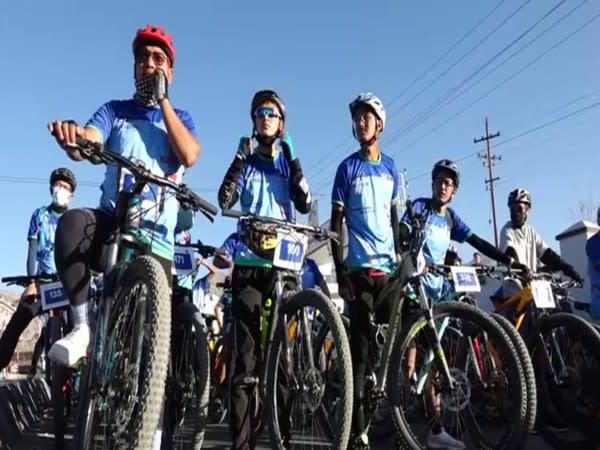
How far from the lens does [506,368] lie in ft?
10.4

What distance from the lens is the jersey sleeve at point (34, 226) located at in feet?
19.8

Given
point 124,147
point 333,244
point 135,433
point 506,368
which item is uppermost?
point 124,147

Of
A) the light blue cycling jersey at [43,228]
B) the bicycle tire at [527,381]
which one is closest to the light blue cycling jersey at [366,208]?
the bicycle tire at [527,381]

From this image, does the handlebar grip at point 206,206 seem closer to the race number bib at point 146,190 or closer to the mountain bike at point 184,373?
the race number bib at point 146,190

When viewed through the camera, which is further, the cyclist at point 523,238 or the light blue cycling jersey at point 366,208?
the cyclist at point 523,238

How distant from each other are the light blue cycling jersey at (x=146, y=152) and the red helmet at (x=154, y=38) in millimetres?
326

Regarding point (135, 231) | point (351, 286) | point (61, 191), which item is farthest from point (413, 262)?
point (61, 191)

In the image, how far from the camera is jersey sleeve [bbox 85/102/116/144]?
3.02 meters

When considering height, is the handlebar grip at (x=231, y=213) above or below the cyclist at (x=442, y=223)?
below

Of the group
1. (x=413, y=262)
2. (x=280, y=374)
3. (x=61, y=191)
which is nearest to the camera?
(x=280, y=374)

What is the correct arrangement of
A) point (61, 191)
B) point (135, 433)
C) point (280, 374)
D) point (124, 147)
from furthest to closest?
point (61, 191), point (280, 374), point (124, 147), point (135, 433)

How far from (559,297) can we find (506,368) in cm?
200

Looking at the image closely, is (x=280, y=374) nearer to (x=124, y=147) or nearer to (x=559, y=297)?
(x=124, y=147)

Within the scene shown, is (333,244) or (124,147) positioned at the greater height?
(124,147)
